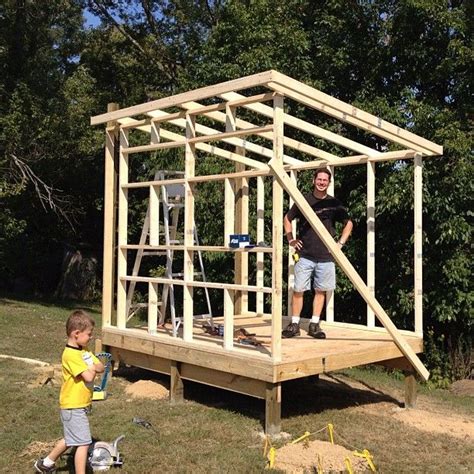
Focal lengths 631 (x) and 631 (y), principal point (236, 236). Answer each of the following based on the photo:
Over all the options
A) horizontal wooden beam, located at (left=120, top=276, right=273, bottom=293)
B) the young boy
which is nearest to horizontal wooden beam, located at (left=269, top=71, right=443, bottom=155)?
horizontal wooden beam, located at (left=120, top=276, right=273, bottom=293)

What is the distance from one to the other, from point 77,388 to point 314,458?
5.90 ft

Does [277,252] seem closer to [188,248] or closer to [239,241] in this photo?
[239,241]

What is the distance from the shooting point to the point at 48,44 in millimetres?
16312

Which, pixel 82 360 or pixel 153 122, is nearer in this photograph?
pixel 82 360

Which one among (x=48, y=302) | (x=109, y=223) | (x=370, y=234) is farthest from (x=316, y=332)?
(x=48, y=302)

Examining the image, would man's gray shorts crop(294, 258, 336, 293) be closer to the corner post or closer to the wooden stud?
the wooden stud

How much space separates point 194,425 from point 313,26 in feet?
28.5

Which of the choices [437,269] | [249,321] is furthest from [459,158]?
Result: [249,321]

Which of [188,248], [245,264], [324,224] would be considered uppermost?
[324,224]

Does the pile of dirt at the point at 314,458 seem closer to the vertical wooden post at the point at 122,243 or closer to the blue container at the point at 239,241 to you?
the blue container at the point at 239,241

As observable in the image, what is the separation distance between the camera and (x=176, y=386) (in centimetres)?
626

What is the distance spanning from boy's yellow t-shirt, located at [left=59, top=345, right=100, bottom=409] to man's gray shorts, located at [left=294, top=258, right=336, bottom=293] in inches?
129

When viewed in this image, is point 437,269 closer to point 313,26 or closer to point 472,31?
point 472,31

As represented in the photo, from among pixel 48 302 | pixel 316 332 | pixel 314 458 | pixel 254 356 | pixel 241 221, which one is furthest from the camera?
pixel 48 302
